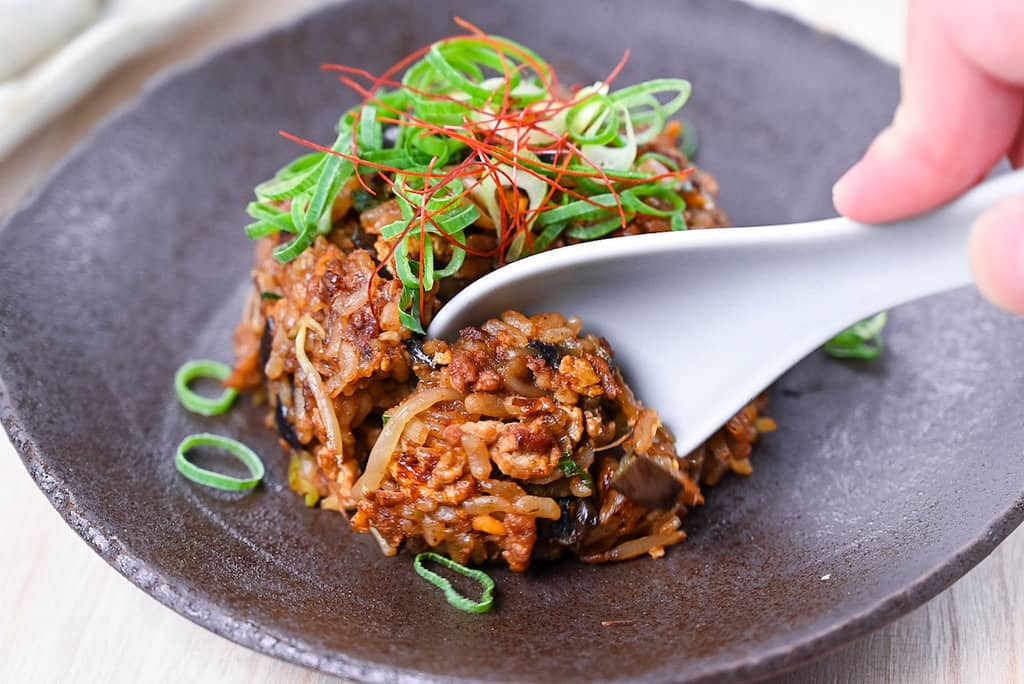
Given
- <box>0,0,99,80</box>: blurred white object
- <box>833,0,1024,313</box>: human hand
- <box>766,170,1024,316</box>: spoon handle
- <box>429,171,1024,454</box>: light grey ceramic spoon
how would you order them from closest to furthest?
<box>833,0,1024,313</box>: human hand < <box>766,170,1024,316</box>: spoon handle < <box>429,171,1024,454</box>: light grey ceramic spoon < <box>0,0,99,80</box>: blurred white object

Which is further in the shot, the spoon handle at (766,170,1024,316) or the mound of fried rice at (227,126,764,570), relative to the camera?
the mound of fried rice at (227,126,764,570)

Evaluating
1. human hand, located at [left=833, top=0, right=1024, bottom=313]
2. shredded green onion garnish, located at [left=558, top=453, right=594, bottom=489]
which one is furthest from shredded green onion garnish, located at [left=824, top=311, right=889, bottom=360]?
shredded green onion garnish, located at [left=558, top=453, right=594, bottom=489]

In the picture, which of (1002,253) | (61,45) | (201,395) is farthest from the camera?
(61,45)

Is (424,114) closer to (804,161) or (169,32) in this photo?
(804,161)

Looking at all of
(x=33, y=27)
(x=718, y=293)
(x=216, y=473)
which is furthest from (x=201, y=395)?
(x=33, y=27)

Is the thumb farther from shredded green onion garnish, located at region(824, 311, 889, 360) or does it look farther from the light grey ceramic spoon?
shredded green onion garnish, located at region(824, 311, 889, 360)

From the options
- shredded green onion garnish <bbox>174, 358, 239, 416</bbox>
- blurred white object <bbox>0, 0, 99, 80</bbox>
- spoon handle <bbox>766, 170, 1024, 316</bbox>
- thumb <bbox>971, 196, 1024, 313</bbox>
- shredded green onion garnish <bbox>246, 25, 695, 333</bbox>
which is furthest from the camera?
blurred white object <bbox>0, 0, 99, 80</bbox>

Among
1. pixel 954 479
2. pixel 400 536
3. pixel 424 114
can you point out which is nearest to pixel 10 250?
pixel 424 114

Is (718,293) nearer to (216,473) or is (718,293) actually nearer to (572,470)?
(572,470)
